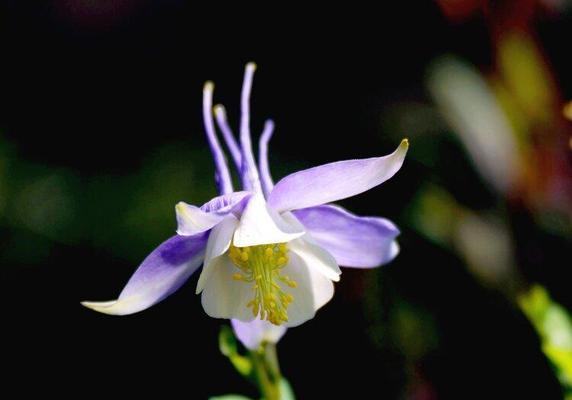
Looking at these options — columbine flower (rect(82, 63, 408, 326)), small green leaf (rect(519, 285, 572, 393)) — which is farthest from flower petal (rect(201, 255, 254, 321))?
small green leaf (rect(519, 285, 572, 393))

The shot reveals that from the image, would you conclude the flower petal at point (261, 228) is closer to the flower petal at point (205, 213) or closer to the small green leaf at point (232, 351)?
the flower petal at point (205, 213)

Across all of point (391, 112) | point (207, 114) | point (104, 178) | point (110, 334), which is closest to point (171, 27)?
point (104, 178)

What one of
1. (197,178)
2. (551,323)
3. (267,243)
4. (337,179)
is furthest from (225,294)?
(197,178)

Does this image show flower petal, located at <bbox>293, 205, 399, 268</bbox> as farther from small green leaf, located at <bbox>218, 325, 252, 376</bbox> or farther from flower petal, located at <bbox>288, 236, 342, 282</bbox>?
small green leaf, located at <bbox>218, 325, 252, 376</bbox>

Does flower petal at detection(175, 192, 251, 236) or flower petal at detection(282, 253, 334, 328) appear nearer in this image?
flower petal at detection(175, 192, 251, 236)

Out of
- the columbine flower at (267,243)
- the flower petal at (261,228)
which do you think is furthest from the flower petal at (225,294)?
the flower petal at (261,228)

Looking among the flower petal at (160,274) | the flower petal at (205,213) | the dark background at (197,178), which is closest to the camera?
the flower petal at (205,213)

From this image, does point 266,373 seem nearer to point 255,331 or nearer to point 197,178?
point 255,331
